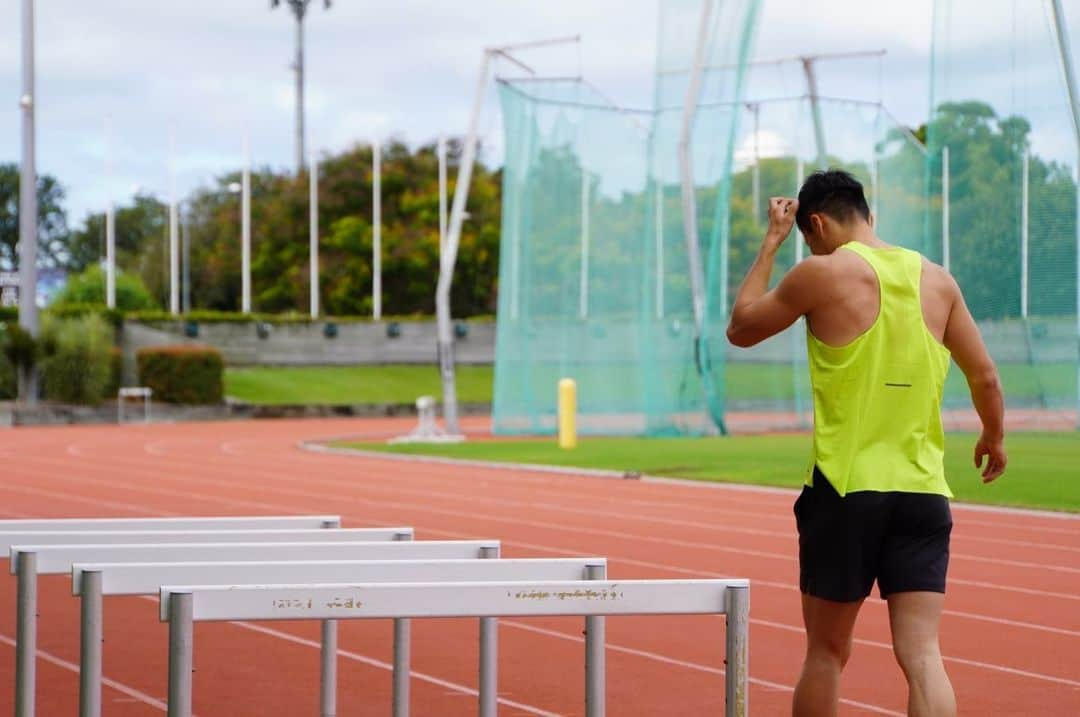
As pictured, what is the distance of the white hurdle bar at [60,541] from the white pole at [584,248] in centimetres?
2470

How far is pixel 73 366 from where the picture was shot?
142 feet

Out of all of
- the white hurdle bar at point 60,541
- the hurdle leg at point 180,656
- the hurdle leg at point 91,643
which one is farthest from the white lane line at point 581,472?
the hurdle leg at point 180,656

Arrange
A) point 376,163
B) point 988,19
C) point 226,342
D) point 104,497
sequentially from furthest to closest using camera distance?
1. point 376,163
2. point 226,342
3. point 988,19
4. point 104,497

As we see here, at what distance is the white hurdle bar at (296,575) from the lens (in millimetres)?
4855

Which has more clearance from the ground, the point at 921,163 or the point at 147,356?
the point at 921,163

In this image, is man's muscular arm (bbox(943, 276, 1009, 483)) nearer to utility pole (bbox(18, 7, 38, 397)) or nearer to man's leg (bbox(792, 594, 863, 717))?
man's leg (bbox(792, 594, 863, 717))

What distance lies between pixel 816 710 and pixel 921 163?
28493 mm

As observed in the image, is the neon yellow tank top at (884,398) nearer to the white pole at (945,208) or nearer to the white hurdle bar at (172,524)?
the white hurdle bar at (172,524)

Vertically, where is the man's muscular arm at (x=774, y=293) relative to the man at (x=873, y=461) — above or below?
above

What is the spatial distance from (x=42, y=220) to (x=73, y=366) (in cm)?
6281

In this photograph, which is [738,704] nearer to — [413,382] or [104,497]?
[104,497]

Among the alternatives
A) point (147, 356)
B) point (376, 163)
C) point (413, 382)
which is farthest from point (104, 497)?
point (376, 163)

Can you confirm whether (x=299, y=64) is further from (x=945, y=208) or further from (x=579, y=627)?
(x=579, y=627)

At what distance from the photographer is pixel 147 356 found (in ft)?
147
